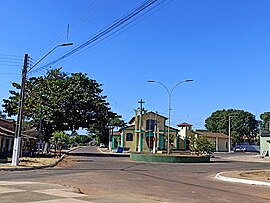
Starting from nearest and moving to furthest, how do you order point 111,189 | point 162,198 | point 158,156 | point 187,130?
point 162,198 → point 111,189 → point 158,156 → point 187,130

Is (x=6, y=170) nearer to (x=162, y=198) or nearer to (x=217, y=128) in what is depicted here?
(x=162, y=198)

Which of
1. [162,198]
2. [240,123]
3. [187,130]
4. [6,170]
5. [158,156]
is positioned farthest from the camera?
[240,123]

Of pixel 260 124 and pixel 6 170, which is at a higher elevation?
pixel 260 124

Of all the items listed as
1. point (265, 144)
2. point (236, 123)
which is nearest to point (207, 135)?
point (265, 144)

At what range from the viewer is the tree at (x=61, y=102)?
1929 inches

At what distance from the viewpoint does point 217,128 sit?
392ft

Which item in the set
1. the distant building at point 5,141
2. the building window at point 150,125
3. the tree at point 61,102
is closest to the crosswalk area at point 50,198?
the distant building at point 5,141

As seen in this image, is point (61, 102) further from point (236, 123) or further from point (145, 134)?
point (236, 123)

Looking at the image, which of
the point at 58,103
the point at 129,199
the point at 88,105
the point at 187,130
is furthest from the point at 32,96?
the point at 187,130

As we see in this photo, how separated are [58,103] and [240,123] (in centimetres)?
8216

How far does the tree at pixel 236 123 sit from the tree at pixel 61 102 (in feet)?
238

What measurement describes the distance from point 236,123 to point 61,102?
80983 millimetres

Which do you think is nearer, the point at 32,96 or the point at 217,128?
the point at 32,96

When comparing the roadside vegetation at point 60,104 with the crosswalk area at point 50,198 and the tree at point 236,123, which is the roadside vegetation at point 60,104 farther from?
the tree at point 236,123
